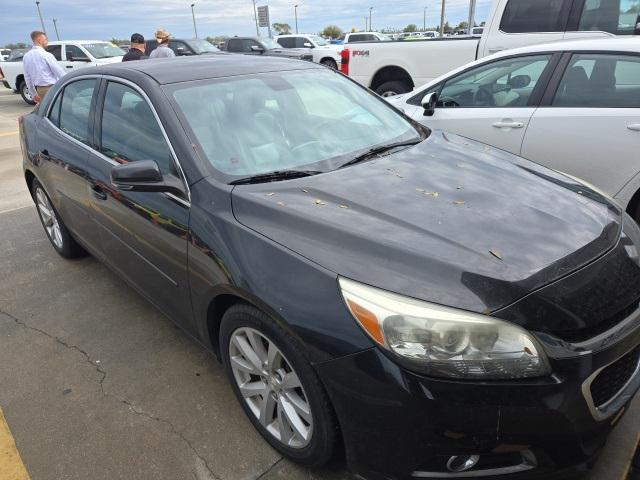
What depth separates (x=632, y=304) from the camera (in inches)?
70.7

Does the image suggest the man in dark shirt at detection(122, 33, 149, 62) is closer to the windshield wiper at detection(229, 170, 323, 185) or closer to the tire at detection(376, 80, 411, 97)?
the tire at detection(376, 80, 411, 97)

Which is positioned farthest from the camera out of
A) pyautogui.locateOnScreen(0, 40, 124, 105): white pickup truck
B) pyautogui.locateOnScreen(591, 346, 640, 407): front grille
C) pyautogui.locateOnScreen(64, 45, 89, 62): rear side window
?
pyautogui.locateOnScreen(64, 45, 89, 62): rear side window

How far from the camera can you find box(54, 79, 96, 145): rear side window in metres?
3.28

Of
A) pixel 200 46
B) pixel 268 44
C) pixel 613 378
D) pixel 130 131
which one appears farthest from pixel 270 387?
pixel 268 44

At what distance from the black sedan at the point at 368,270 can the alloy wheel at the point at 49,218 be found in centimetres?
139

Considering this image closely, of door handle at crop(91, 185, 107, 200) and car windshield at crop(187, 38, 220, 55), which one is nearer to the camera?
door handle at crop(91, 185, 107, 200)

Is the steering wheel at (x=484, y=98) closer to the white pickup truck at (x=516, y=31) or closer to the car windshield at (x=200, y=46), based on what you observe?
the white pickup truck at (x=516, y=31)

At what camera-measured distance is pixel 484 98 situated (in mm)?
4445

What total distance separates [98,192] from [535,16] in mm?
5929

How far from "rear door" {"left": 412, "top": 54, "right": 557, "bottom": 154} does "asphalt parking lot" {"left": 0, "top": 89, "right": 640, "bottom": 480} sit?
2.48 metres

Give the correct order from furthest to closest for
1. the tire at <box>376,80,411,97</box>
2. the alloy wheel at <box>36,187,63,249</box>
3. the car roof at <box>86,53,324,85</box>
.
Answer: the tire at <box>376,80,411,97</box> → the alloy wheel at <box>36,187,63,249</box> → the car roof at <box>86,53,324,85</box>

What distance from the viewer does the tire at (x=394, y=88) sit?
8492 mm

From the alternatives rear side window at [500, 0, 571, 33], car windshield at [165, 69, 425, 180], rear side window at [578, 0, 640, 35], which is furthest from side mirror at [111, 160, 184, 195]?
rear side window at [578, 0, 640, 35]

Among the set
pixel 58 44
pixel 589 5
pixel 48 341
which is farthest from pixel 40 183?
pixel 58 44
